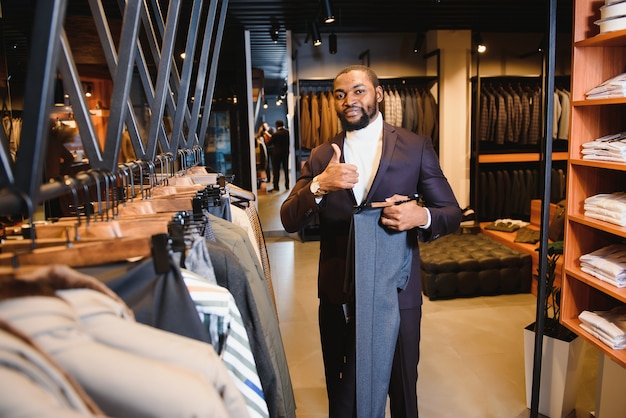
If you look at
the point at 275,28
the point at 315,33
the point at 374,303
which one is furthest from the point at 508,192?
the point at 374,303

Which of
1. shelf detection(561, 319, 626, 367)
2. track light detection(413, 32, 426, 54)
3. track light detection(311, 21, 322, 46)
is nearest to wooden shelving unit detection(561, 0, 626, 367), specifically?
shelf detection(561, 319, 626, 367)

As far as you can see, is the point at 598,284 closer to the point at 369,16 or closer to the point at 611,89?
the point at 611,89

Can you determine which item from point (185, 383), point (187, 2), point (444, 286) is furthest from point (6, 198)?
point (187, 2)

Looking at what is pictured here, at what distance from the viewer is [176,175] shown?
234cm

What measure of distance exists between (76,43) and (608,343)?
653 cm

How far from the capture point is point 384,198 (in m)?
2.26

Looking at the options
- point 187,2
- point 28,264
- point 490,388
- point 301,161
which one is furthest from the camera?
point 301,161

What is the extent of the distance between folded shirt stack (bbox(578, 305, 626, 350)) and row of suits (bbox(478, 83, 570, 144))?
16.2 feet

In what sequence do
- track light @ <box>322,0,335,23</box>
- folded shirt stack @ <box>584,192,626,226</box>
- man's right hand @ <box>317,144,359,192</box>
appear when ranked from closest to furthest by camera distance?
man's right hand @ <box>317,144,359,192</box> < folded shirt stack @ <box>584,192,626,226</box> < track light @ <box>322,0,335,23</box>

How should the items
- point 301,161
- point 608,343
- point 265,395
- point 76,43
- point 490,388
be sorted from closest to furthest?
1. point 265,395
2. point 608,343
3. point 490,388
4. point 76,43
5. point 301,161

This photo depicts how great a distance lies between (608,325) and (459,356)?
1434mm

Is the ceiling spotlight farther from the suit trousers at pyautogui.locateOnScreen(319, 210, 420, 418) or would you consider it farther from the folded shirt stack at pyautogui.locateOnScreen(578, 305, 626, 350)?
the folded shirt stack at pyautogui.locateOnScreen(578, 305, 626, 350)

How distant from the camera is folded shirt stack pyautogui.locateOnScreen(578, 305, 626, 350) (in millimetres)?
2213

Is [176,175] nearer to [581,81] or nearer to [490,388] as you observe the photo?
[581,81]
